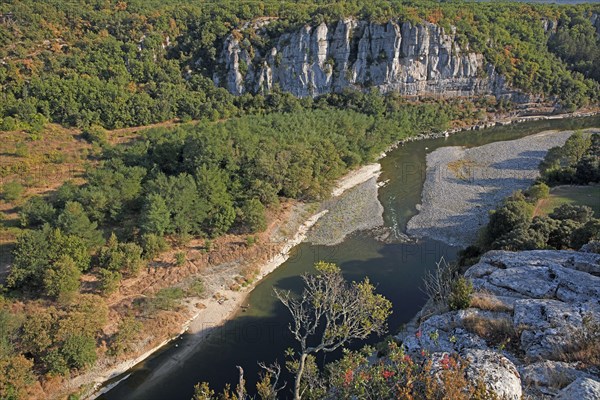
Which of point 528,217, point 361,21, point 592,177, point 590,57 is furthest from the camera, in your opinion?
point 590,57

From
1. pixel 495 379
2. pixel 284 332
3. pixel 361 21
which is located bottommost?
pixel 284 332

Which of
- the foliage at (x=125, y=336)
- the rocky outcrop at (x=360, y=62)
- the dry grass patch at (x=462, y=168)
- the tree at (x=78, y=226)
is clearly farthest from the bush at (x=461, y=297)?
the rocky outcrop at (x=360, y=62)

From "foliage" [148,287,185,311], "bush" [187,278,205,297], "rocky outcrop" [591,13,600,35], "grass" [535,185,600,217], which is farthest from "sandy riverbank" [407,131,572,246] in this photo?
"rocky outcrop" [591,13,600,35]

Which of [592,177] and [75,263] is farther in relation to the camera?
[592,177]

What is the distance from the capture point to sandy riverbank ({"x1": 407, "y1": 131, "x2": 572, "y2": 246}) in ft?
141

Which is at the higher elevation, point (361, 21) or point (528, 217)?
point (361, 21)

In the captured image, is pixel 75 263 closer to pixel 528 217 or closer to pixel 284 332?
pixel 284 332

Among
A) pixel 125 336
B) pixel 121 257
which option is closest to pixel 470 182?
pixel 121 257

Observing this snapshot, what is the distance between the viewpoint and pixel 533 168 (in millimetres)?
56188

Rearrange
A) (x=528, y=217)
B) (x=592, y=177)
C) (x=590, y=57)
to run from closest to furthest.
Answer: (x=528, y=217) < (x=592, y=177) < (x=590, y=57)

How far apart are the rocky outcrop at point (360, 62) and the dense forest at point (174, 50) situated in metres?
2.49

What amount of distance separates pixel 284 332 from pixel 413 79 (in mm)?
72512

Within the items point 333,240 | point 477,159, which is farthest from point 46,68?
point 477,159

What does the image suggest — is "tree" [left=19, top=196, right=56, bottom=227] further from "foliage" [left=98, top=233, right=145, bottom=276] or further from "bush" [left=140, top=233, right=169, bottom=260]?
"bush" [left=140, top=233, right=169, bottom=260]
